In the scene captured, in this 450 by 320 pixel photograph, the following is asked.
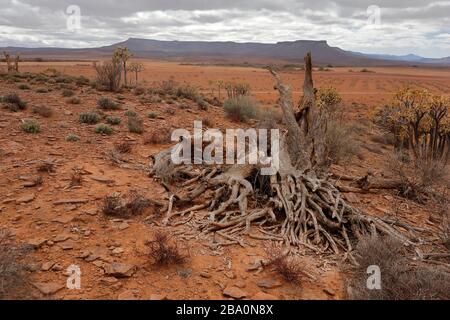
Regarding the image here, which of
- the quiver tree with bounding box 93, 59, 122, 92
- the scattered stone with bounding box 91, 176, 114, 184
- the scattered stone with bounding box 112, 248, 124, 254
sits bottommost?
the scattered stone with bounding box 112, 248, 124, 254

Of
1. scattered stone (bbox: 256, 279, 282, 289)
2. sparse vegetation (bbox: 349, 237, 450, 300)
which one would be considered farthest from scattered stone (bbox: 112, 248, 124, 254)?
sparse vegetation (bbox: 349, 237, 450, 300)

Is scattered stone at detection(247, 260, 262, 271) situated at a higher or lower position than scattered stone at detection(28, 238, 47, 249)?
lower

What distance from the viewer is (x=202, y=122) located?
1048 centimetres

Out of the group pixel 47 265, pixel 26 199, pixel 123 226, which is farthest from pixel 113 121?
pixel 47 265

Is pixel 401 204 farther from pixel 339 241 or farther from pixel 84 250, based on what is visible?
pixel 84 250

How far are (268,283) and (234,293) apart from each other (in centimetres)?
39

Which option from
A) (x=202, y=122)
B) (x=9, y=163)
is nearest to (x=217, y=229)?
(x=9, y=163)

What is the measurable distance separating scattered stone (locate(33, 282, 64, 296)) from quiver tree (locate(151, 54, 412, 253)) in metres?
1.60

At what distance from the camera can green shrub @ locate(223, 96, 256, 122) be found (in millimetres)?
11984

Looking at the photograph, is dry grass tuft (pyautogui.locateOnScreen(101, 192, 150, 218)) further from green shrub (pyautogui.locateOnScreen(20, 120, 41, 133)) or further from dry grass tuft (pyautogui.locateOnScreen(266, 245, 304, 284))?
green shrub (pyautogui.locateOnScreen(20, 120, 41, 133))

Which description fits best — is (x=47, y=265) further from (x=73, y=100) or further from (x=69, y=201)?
(x=73, y=100)

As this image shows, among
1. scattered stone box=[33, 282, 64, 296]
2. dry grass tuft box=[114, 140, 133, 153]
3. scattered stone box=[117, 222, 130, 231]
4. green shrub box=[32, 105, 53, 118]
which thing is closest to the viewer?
Result: scattered stone box=[33, 282, 64, 296]

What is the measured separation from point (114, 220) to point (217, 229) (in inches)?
51.5
